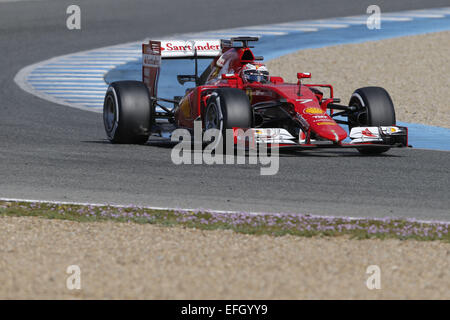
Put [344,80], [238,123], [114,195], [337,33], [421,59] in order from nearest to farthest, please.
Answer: [114,195] < [238,123] < [344,80] < [421,59] < [337,33]

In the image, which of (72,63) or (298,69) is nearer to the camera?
(298,69)

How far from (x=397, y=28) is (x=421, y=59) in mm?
5414

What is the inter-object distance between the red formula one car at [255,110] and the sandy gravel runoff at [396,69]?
367 centimetres

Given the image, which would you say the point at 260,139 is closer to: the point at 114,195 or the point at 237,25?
the point at 114,195

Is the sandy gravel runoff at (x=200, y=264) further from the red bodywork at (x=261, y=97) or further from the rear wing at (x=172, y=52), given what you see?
the rear wing at (x=172, y=52)

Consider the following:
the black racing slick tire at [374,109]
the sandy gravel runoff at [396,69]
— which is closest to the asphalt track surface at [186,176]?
the black racing slick tire at [374,109]

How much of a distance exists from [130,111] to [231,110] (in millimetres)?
1710

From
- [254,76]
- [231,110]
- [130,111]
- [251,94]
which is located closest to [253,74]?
[254,76]

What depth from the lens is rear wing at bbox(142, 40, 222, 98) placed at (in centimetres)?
1310

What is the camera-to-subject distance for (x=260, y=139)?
1071 centimetres

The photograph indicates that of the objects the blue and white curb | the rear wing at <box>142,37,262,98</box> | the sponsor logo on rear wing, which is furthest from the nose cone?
the sponsor logo on rear wing
